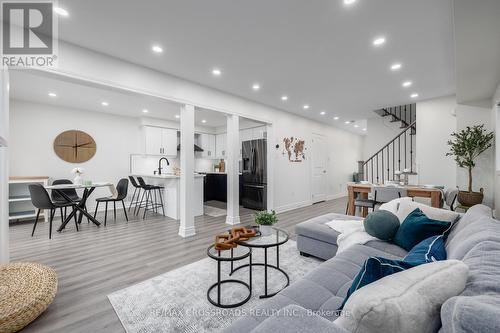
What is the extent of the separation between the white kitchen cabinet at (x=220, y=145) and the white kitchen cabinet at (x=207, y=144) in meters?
0.11

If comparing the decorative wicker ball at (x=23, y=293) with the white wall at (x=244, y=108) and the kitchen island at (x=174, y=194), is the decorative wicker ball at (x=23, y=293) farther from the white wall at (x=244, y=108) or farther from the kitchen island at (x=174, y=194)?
the kitchen island at (x=174, y=194)

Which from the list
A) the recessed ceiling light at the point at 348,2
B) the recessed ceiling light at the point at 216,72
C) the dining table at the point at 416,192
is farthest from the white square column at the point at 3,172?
the dining table at the point at 416,192

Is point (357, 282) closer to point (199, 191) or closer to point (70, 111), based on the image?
point (199, 191)

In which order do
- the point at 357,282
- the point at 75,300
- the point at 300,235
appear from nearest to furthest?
1. the point at 357,282
2. the point at 75,300
3. the point at 300,235

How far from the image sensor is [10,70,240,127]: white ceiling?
361 cm

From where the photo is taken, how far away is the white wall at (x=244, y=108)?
2.68m

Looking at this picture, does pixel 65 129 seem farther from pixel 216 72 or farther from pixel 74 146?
pixel 216 72

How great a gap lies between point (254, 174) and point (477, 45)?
4359mm

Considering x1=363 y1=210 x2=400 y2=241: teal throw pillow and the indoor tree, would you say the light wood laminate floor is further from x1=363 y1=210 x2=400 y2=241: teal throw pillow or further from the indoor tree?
the indoor tree

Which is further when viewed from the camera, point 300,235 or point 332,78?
point 332,78

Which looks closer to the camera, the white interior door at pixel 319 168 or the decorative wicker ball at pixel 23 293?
the decorative wicker ball at pixel 23 293

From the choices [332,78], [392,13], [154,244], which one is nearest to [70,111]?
[154,244]

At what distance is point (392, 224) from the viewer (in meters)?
2.05

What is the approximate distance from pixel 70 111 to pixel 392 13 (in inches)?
259
